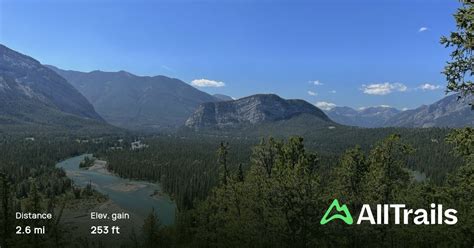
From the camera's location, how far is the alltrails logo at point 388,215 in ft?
116

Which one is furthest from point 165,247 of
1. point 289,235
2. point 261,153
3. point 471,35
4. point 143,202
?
point 143,202

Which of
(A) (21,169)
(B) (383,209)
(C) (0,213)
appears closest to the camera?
(B) (383,209)

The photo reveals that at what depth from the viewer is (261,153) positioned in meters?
50.2

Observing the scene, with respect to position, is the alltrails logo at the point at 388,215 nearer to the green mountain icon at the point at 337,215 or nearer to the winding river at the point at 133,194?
the green mountain icon at the point at 337,215

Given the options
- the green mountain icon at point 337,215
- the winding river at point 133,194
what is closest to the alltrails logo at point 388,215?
the green mountain icon at point 337,215

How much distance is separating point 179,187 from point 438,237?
122 meters

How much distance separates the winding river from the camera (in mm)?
127312

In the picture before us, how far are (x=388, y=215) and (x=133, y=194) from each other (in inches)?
5162

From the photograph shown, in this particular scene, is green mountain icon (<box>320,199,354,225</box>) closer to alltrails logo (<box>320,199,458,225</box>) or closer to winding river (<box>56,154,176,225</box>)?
alltrails logo (<box>320,199,458,225</box>)

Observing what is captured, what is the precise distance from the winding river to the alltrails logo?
83235 mm

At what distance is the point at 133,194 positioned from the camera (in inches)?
6117

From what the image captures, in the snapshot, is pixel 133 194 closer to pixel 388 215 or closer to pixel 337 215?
pixel 337 215

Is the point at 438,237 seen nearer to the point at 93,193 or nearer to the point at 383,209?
the point at 383,209

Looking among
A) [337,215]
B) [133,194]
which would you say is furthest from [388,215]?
[133,194]
